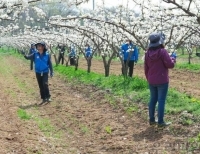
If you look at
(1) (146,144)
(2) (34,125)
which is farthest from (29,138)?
(1) (146,144)

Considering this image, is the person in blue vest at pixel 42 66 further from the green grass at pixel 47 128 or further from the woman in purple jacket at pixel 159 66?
the woman in purple jacket at pixel 159 66

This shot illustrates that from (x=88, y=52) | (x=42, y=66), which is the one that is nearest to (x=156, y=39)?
(x=42, y=66)

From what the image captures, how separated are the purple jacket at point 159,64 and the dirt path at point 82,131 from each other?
0.91 meters

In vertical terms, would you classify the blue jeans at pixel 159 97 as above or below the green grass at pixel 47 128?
above

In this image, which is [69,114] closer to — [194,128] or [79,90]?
[194,128]

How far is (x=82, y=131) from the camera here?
8000 millimetres

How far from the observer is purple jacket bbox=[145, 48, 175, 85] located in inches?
275

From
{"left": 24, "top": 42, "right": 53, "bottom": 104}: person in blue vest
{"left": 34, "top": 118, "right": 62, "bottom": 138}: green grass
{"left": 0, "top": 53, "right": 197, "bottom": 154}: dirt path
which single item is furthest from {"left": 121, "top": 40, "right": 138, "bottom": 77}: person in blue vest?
{"left": 34, "top": 118, "right": 62, "bottom": 138}: green grass

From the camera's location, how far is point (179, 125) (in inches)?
293

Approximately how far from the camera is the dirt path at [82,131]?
259 inches

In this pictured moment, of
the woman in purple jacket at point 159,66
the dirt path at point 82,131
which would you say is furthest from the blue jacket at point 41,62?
the woman in purple jacket at point 159,66

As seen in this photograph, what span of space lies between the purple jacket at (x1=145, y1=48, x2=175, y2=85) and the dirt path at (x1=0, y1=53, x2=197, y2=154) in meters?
0.91

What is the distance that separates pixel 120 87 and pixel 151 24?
230 centimetres

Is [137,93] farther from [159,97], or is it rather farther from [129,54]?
[159,97]
